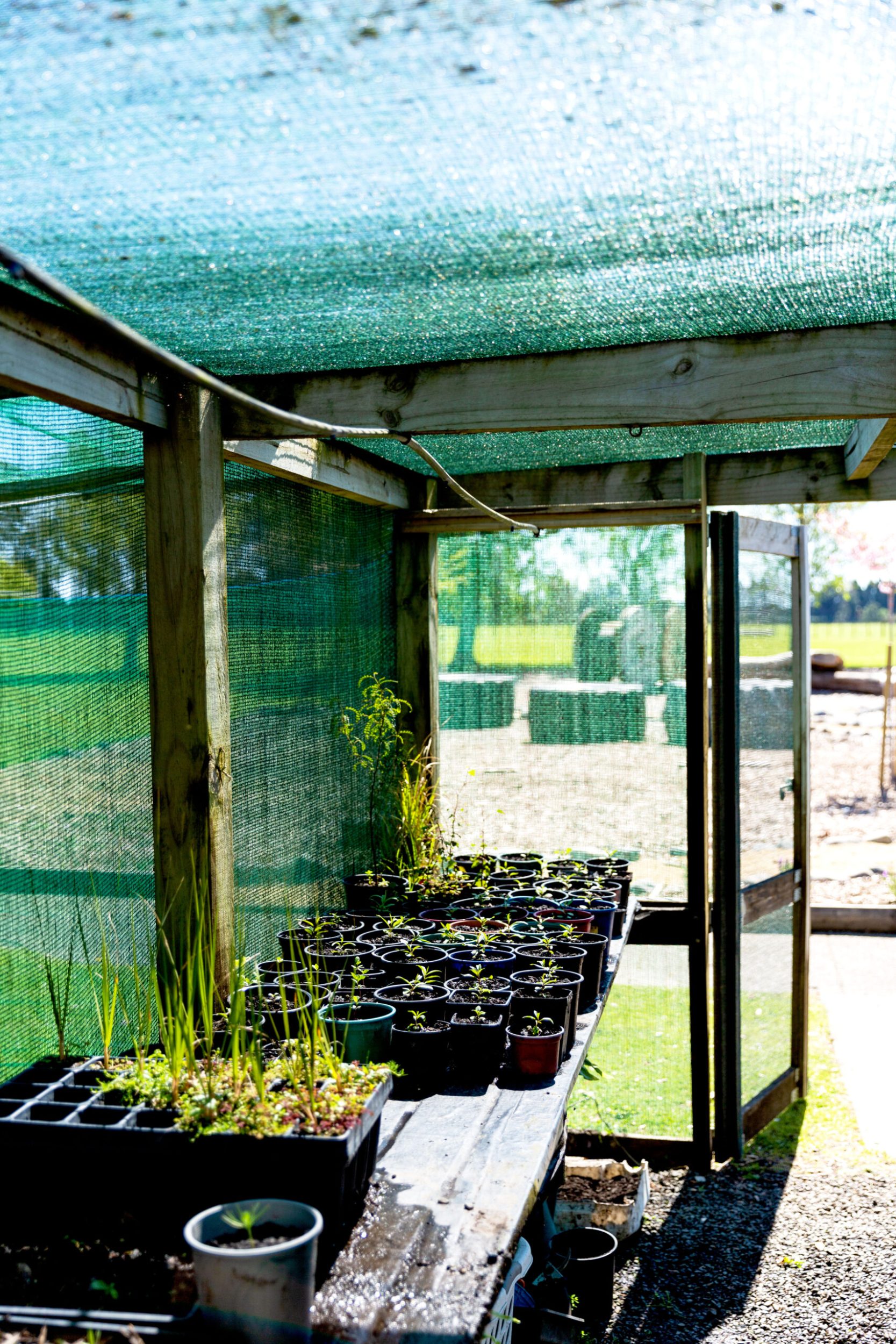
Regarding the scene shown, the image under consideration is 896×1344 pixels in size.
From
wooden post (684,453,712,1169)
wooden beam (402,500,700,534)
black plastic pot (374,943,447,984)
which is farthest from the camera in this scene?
wooden post (684,453,712,1169)

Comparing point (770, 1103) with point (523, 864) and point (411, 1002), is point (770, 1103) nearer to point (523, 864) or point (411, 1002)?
point (523, 864)

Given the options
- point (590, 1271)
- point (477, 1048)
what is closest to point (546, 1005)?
point (477, 1048)

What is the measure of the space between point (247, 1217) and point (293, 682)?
6.38ft

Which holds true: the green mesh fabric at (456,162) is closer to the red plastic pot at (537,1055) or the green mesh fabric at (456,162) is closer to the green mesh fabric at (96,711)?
the green mesh fabric at (96,711)

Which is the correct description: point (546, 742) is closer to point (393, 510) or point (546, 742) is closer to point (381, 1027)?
point (393, 510)

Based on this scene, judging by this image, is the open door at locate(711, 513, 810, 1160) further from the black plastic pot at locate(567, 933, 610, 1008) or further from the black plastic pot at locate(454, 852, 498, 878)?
the black plastic pot at locate(567, 933, 610, 1008)

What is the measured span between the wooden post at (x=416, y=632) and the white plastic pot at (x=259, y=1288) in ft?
9.35

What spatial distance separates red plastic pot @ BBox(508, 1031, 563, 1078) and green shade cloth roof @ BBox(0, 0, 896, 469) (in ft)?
5.07

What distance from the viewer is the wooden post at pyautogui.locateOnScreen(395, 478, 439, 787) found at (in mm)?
4301

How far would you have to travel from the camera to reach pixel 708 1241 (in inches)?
145

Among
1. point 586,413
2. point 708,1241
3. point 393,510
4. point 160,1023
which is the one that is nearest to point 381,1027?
point 160,1023

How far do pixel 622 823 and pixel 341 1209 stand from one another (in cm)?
270

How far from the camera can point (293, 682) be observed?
10.9 feet

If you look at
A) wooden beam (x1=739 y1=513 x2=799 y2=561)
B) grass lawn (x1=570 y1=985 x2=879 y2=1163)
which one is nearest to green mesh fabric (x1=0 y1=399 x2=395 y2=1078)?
grass lawn (x1=570 y1=985 x2=879 y2=1163)
